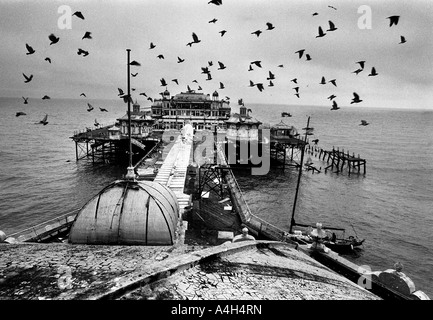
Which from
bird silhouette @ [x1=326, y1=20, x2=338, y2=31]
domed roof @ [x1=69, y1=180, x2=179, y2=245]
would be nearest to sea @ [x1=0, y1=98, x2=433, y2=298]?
bird silhouette @ [x1=326, y1=20, x2=338, y2=31]

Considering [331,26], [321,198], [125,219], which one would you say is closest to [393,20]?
[331,26]

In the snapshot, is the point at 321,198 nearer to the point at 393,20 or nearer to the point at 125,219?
the point at 393,20

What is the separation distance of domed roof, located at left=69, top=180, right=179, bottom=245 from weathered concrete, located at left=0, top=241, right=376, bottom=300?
4.82 ft

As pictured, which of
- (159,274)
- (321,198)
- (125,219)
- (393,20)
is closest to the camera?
(159,274)

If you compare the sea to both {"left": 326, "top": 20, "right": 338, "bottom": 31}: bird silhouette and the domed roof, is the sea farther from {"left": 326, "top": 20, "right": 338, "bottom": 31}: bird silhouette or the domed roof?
the domed roof

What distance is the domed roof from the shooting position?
413 inches

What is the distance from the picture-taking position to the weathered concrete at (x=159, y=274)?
19.6 ft

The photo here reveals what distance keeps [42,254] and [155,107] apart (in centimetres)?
8617

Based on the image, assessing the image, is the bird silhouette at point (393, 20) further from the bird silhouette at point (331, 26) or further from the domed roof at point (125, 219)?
the domed roof at point (125, 219)

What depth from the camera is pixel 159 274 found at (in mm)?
6246

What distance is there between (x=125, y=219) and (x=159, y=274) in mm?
4883

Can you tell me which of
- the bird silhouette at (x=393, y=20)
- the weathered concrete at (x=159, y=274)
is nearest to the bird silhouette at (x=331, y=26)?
the bird silhouette at (x=393, y=20)

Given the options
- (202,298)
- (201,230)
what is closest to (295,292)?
(202,298)

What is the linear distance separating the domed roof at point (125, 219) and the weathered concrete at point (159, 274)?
147 centimetres
